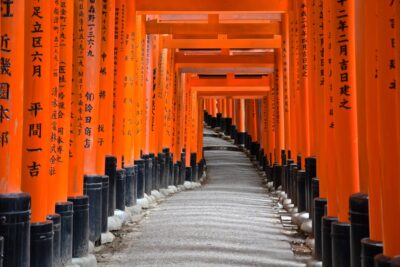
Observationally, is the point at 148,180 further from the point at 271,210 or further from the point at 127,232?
the point at 127,232

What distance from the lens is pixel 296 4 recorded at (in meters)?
9.58

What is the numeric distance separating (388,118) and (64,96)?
3.11 metres

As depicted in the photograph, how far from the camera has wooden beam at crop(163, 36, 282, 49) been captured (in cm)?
1338

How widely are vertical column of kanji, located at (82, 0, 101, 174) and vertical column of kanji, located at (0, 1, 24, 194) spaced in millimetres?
2774

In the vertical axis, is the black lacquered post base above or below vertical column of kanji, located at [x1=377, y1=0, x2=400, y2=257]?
below

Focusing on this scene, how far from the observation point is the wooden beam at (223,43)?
13383mm

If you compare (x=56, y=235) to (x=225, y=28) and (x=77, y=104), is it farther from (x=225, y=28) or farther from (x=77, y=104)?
(x=225, y=28)

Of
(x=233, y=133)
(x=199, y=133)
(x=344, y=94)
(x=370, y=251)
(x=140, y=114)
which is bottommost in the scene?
(x=370, y=251)

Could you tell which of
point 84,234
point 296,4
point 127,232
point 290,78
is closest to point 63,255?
point 84,234

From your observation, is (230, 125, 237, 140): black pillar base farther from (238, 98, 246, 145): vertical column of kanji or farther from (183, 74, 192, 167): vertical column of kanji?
(183, 74, 192, 167): vertical column of kanji

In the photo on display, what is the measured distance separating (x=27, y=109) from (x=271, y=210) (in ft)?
23.1

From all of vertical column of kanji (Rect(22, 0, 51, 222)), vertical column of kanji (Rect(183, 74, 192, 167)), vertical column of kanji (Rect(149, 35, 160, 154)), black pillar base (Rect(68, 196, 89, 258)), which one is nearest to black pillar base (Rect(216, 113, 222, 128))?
vertical column of kanji (Rect(183, 74, 192, 167))

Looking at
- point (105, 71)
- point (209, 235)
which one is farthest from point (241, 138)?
point (209, 235)

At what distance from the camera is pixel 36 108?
454 centimetres
